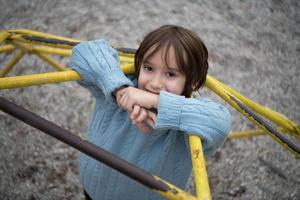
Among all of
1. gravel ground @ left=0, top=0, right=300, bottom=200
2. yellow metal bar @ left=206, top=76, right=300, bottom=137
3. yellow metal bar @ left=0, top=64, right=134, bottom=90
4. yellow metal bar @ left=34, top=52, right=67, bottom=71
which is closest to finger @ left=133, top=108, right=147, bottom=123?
yellow metal bar @ left=0, top=64, right=134, bottom=90

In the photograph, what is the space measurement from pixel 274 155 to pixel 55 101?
1667 millimetres

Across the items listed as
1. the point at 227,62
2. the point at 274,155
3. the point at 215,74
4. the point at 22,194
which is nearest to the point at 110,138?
the point at 22,194

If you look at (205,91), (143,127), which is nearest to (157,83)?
(143,127)

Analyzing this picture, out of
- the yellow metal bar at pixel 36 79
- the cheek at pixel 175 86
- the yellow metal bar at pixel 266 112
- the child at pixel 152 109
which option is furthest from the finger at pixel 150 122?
the yellow metal bar at pixel 266 112

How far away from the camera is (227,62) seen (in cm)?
304

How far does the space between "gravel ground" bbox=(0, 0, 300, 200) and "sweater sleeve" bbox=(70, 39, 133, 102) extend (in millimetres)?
1173

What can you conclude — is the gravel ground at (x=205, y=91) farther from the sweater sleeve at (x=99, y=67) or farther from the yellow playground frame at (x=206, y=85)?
the sweater sleeve at (x=99, y=67)

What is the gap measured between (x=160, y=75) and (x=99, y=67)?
0.61 ft

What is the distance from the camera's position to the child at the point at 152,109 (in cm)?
85

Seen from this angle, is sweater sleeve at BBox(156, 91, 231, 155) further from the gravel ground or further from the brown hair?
the gravel ground

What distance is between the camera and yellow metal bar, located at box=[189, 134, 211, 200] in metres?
0.72

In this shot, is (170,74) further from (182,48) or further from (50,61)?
(50,61)

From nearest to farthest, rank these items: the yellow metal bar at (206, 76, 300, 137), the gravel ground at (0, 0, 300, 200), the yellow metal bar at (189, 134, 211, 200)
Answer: the yellow metal bar at (189, 134, 211, 200) → the yellow metal bar at (206, 76, 300, 137) → the gravel ground at (0, 0, 300, 200)

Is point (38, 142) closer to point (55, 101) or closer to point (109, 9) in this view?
point (55, 101)
